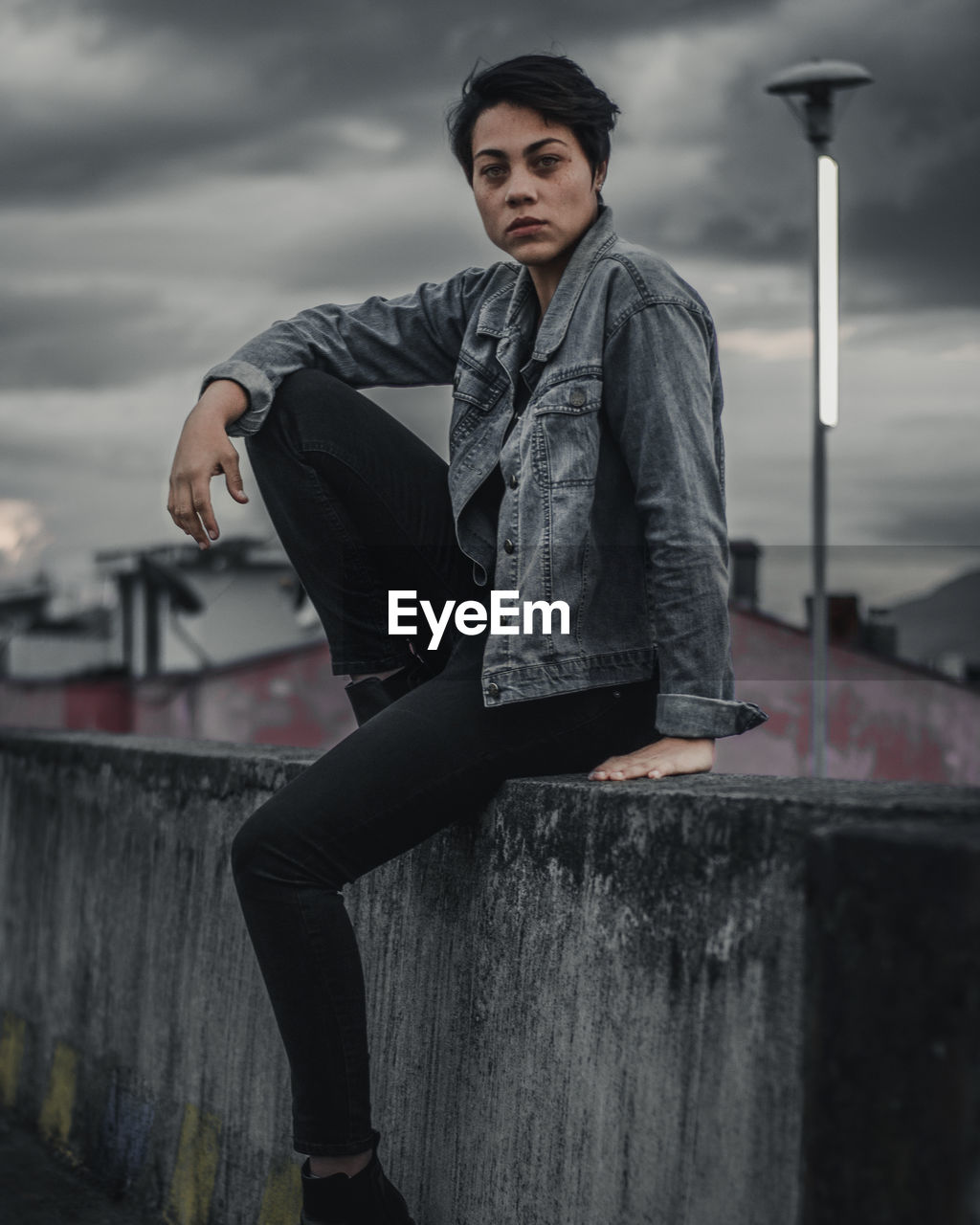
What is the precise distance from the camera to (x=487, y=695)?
2.54m

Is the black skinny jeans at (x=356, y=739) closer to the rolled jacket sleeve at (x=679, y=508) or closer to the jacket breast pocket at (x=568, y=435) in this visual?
the rolled jacket sleeve at (x=679, y=508)

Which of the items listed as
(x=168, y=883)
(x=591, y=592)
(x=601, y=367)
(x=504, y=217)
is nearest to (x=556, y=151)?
(x=504, y=217)

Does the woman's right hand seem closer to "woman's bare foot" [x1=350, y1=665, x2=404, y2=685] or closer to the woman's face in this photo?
"woman's bare foot" [x1=350, y1=665, x2=404, y2=685]

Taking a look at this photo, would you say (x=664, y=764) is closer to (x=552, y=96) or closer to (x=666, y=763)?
(x=666, y=763)

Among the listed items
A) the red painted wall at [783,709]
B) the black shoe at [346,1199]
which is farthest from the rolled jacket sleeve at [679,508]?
the red painted wall at [783,709]

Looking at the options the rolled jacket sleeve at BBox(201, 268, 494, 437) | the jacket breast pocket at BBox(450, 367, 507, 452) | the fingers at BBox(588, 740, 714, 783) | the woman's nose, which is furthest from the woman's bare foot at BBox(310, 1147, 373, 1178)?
the woman's nose

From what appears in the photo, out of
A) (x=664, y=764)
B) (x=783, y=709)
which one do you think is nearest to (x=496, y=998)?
(x=664, y=764)

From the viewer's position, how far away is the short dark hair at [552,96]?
109 inches

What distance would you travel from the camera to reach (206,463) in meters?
2.89

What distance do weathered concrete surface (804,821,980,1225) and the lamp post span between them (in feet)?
35.6

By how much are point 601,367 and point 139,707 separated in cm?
2806

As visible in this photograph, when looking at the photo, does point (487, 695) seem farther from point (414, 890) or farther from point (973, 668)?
point (973, 668)

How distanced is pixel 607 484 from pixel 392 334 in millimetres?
754

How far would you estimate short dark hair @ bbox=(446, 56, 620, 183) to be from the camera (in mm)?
2760
